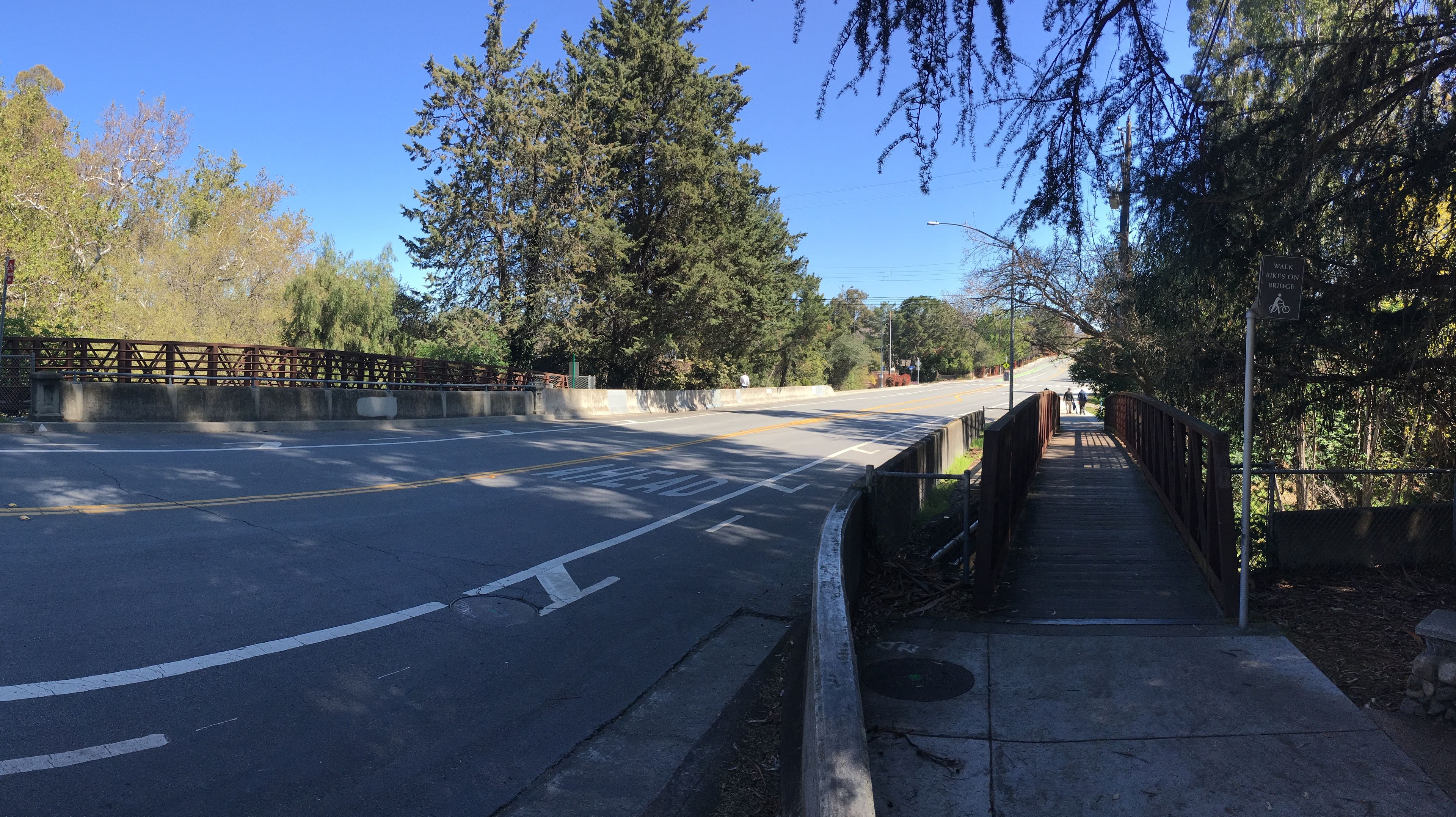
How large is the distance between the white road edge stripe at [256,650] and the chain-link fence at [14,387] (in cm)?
1719

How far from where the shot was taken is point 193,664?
4859 mm

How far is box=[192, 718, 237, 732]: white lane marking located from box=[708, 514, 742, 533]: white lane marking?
602cm

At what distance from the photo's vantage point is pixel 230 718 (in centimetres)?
425

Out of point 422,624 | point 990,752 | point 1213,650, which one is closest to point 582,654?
point 422,624

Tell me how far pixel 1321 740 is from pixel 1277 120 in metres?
5.10

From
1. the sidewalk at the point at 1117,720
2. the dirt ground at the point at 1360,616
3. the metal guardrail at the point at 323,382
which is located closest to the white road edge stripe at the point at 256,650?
the sidewalk at the point at 1117,720

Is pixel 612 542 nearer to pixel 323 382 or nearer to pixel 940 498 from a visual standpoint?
pixel 940 498

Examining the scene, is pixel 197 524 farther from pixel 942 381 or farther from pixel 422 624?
pixel 942 381

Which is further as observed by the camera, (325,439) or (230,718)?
(325,439)

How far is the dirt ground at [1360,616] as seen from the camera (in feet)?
15.8

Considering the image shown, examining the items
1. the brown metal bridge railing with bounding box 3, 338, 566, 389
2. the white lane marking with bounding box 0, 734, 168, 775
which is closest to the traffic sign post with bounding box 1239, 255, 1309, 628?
the white lane marking with bounding box 0, 734, 168, 775

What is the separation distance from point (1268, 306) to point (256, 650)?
7.44m

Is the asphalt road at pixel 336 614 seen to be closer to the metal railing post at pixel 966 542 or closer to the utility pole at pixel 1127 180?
the metal railing post at pixel 966 542

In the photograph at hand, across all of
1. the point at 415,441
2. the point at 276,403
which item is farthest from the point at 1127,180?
the point at 276,403
